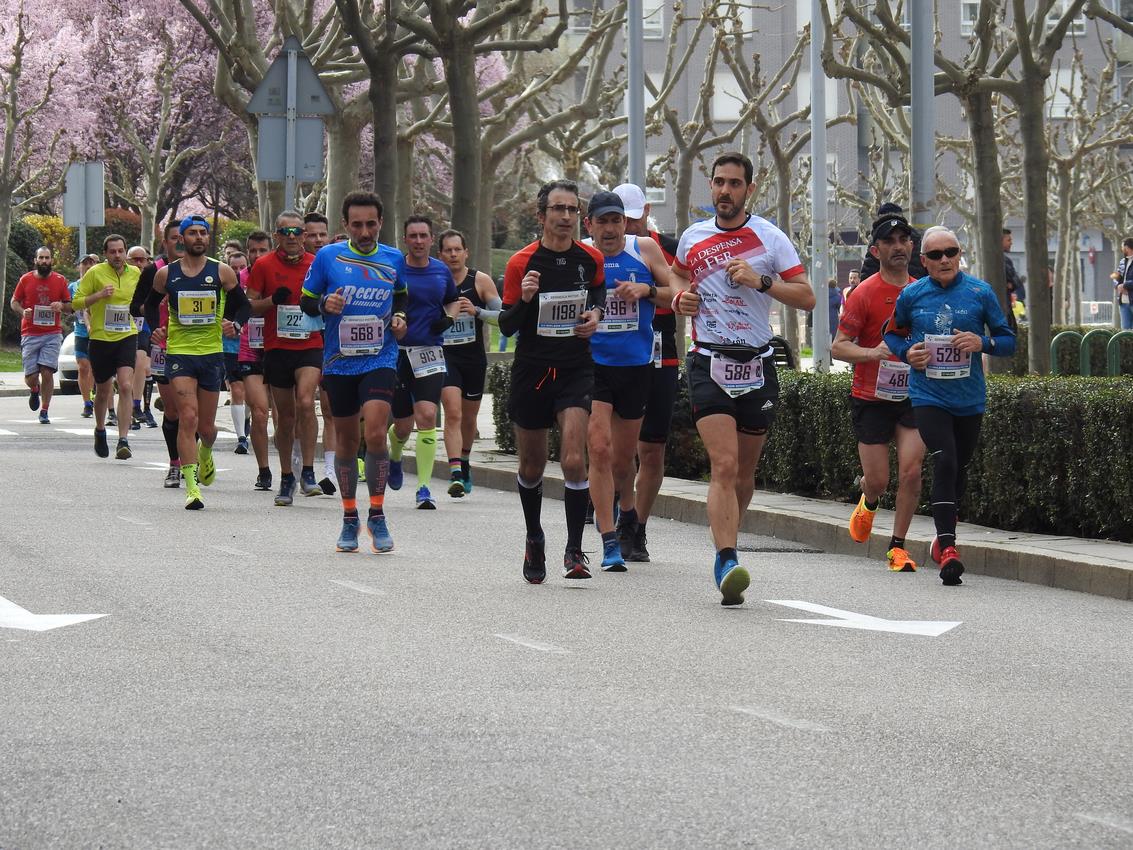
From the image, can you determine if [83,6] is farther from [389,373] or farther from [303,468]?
[389,373]

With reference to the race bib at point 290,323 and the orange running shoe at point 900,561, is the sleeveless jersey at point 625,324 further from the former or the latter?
the race bib at point 290,323

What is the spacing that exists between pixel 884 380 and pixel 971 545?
95cm

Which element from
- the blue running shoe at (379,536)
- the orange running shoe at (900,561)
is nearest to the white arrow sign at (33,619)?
the blue running shoe at (379,536)

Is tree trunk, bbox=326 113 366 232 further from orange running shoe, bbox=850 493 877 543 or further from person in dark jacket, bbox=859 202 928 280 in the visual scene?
orange running shoe, bbox=850 493 877 543

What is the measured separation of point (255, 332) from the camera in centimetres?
1605

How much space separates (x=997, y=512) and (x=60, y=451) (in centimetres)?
1028

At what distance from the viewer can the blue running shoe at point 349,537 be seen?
37.3 ft

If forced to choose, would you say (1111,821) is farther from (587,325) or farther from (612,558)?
(612,558)

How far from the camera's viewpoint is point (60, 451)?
1952 cm

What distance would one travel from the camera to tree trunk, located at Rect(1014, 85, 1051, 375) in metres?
19.7

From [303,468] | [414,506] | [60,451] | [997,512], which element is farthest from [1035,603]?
[60,451]

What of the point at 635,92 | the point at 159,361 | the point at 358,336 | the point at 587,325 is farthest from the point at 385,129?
the point at 587,325

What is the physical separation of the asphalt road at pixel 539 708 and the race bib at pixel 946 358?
102cm

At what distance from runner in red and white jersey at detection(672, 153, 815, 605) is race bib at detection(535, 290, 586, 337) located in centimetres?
67
